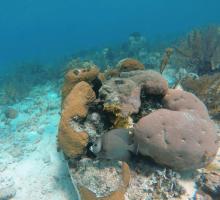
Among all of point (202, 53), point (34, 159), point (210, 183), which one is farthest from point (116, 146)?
point (202, 53)

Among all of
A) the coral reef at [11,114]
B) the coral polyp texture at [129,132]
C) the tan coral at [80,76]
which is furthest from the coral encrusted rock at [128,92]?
the coral reef at [11,114]

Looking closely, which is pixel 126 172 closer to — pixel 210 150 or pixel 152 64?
pixel 210 150

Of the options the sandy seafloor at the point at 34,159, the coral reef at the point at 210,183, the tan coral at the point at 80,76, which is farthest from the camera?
the sandy seafloor at the point at 34,159

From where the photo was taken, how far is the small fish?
4.56 metres

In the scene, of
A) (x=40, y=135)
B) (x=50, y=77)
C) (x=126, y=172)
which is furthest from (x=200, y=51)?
(x=50, y=77)

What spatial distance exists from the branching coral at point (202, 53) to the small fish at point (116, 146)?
247 inches

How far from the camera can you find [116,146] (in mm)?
4543

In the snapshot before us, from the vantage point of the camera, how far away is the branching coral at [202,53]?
9875 millimetres

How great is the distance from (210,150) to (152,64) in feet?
28.9

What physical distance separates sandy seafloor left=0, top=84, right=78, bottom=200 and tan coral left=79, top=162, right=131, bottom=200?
3.79ft

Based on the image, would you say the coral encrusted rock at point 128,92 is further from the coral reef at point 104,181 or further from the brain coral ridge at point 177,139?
the coral reef at point 104,181

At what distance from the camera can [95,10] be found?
399ft

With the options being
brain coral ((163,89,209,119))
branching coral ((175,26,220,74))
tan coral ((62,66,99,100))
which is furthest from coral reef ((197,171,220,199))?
branching coral ((175,26,220,74))

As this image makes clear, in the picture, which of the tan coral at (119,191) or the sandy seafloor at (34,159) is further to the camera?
the sandy seafloor at (34,159)
